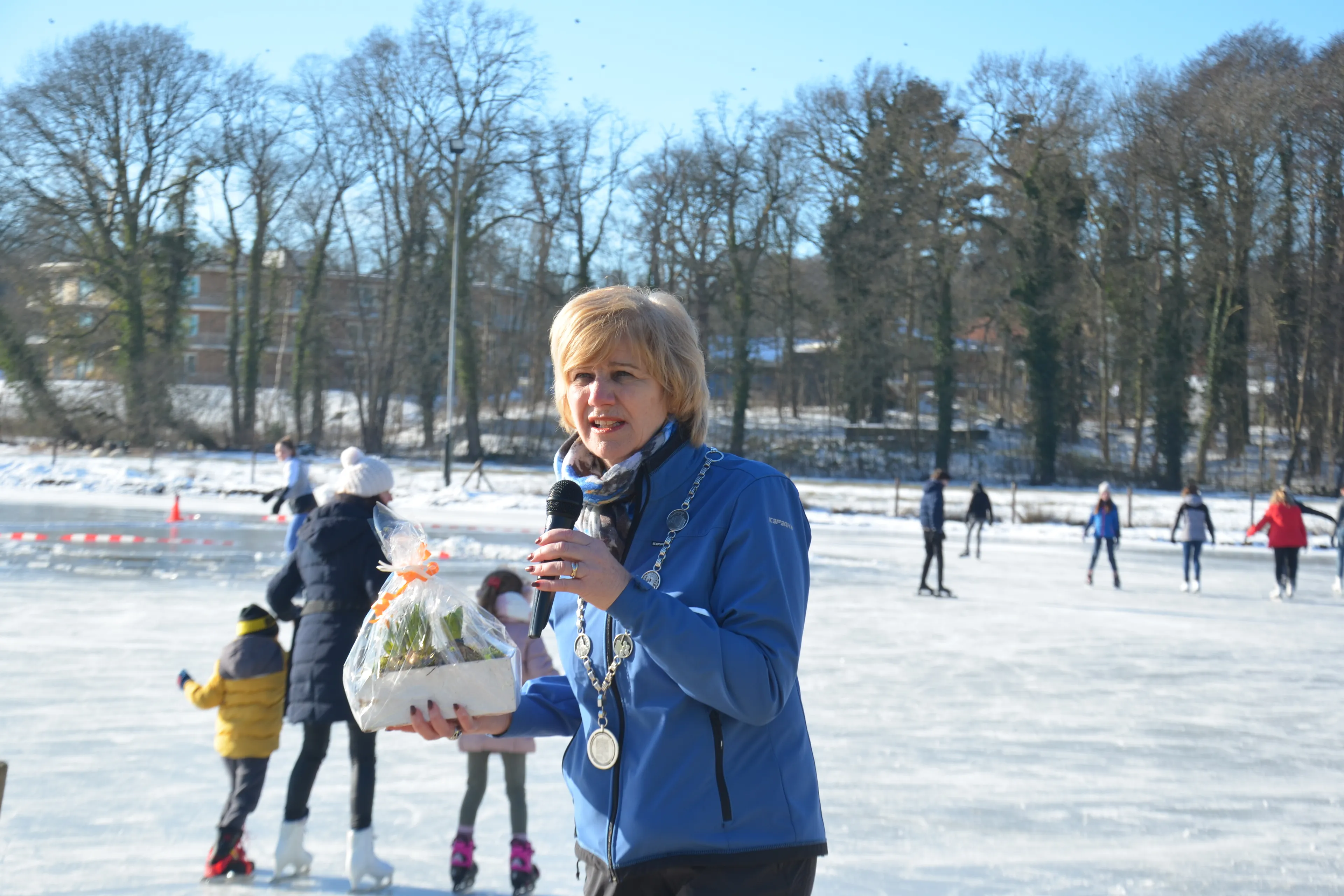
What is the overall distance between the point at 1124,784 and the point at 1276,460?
36.1 metres

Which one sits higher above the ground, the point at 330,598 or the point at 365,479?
the point at 365,479

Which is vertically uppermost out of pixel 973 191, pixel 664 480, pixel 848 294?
pixel 973 191

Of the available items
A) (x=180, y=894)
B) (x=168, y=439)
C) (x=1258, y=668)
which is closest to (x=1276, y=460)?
(x=1258, y=668)

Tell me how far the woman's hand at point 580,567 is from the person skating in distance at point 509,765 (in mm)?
2797

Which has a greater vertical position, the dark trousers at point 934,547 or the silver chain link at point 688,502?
the silver chain link at point 688,502

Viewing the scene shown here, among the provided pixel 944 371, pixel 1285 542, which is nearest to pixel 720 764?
pixel 1285 542

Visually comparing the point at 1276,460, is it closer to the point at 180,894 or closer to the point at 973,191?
the point at 973,191

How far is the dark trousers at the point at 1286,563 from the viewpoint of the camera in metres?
15.7

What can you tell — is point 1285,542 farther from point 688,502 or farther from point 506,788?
point 688,502

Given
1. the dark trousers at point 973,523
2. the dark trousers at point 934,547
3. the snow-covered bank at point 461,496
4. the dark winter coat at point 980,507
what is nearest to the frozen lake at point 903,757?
the dark trousers at point 934,547

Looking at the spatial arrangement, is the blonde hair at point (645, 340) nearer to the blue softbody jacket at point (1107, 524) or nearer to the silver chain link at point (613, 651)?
the silver chain link at point (613, 651)

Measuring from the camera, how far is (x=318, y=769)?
15.6ft

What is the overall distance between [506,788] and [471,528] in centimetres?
1561

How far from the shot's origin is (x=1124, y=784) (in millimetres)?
6383
